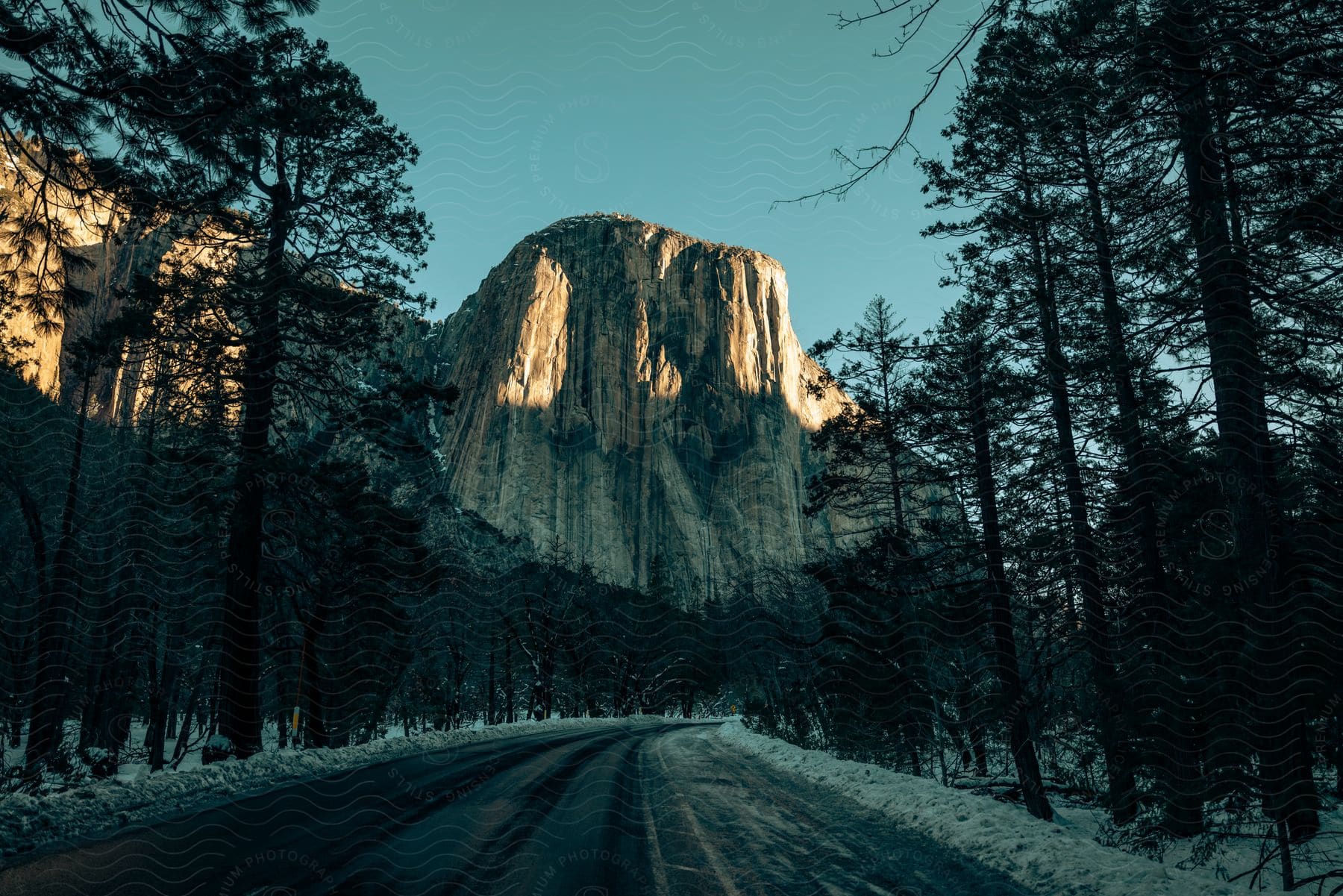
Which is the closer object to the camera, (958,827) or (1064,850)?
(1064,850)

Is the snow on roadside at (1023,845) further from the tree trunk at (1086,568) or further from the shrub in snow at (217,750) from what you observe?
the shrub in snow at (217,750)

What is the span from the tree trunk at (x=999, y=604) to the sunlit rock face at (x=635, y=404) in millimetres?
89710

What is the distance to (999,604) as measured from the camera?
1209 cm

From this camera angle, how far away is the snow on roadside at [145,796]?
527 cm

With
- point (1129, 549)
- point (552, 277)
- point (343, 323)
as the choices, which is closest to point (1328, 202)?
point (1129, 549)

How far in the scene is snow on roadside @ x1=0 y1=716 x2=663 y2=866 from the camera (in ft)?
17.3

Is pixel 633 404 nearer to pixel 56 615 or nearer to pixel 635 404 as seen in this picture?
pixel 635 404

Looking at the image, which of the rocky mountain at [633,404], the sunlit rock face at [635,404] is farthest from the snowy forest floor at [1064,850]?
the rocky mountain at [633,404]

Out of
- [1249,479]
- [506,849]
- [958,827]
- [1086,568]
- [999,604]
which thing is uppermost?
[1249,479]

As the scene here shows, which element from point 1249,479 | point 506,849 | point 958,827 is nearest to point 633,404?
point 1249,479

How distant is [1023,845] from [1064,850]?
370 millimetres

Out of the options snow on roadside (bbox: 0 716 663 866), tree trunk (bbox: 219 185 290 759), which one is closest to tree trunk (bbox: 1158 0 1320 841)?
snow on roadside (bbox: 0 716 663 866)

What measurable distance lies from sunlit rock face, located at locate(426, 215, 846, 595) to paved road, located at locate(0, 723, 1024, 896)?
308 ft

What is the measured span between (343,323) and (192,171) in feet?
27.5
